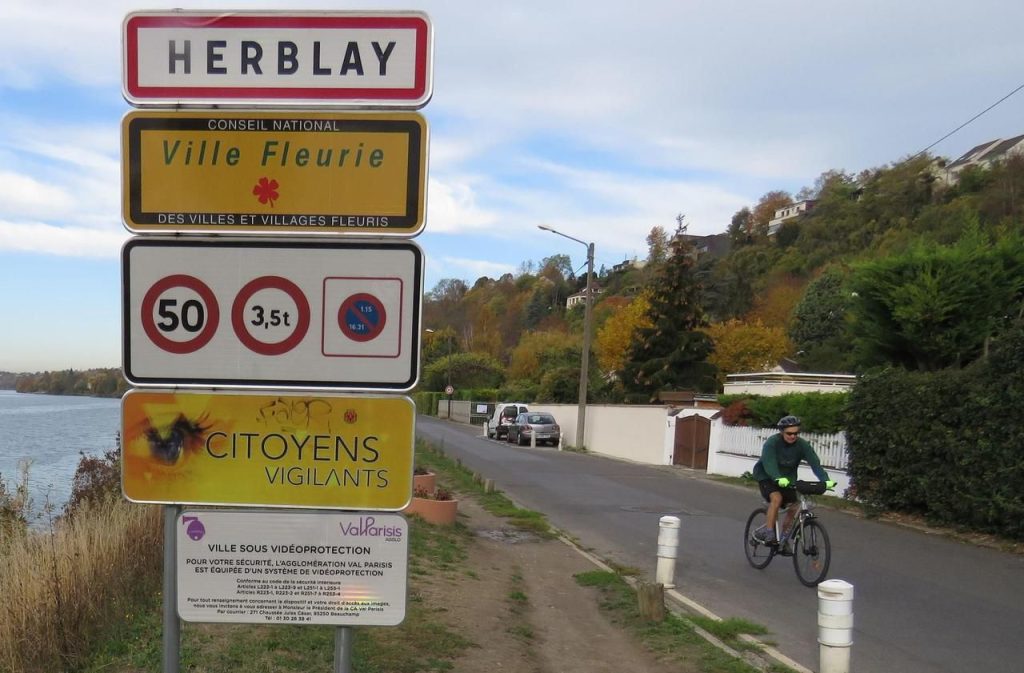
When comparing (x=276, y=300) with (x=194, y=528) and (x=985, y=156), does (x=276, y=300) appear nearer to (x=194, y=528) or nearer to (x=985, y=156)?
(x=194, y=528)

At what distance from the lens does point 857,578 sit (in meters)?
9.24

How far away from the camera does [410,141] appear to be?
9.05 ft

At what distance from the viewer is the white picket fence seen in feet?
55.8

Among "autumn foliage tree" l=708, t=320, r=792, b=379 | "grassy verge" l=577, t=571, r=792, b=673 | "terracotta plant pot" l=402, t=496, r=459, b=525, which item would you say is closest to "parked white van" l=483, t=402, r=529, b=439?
"autumn foliage tree" l=708, t=320, r=792, b=379

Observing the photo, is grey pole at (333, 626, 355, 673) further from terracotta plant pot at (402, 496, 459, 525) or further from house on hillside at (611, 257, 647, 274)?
house on hillside at (611, 257, 647, 274)

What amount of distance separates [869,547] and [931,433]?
2.66m

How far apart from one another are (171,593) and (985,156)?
301 feet

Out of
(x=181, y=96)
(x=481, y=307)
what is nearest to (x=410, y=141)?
(x=181, y=96)

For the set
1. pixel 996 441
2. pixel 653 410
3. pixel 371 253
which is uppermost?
pixel 371 253

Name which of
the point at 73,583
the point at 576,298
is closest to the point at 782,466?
the point at 73,583

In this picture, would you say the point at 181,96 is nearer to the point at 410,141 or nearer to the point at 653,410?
the point at 410,141

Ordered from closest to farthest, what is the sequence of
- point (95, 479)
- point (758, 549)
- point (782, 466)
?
1. point (782, 466)
2. point (758, 549)
3. point (95, 479)

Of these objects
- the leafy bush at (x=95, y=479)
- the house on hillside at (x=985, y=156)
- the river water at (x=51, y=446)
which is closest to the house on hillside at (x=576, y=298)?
the house on hillside at (x=985, y=156)

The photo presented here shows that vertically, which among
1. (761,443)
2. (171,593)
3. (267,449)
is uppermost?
(267,449)
